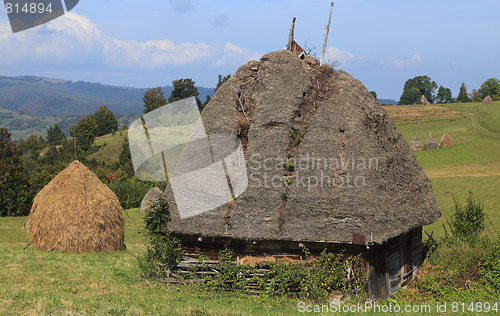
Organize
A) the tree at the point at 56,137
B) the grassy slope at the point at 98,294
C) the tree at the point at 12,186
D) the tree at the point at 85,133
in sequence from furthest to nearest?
the tree at the point at 56,137 → the tree at the point at 85,133 → the tree at the point at 12,186 → the grassy slope at the point at 98,294

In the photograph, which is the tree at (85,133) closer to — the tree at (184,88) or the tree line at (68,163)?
the tree line at (68,163)

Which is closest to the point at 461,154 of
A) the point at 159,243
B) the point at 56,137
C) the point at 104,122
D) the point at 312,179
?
the point at 312,179

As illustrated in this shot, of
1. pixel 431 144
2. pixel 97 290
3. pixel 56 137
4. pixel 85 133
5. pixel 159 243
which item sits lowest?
pixel 97 290

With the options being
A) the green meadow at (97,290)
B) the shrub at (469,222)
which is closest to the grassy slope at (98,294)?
the green meadow at (97,290)

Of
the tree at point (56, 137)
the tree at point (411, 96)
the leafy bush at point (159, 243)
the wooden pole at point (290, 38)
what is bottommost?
the leafy bush at point (159, 243)

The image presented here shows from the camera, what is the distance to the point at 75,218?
1880cm

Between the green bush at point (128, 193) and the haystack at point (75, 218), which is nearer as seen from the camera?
the haystack at point (75, 218)

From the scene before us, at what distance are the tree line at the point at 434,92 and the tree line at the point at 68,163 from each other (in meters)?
79.0

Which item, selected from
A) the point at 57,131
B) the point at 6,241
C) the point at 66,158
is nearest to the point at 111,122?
the point at 57,131

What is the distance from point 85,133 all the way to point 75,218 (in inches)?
3839

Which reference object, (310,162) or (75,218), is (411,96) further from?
(310,162)

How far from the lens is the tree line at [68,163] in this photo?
41000mm

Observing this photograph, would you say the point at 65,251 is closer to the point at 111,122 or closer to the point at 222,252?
the point at 222,252

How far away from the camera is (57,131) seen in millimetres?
125312
